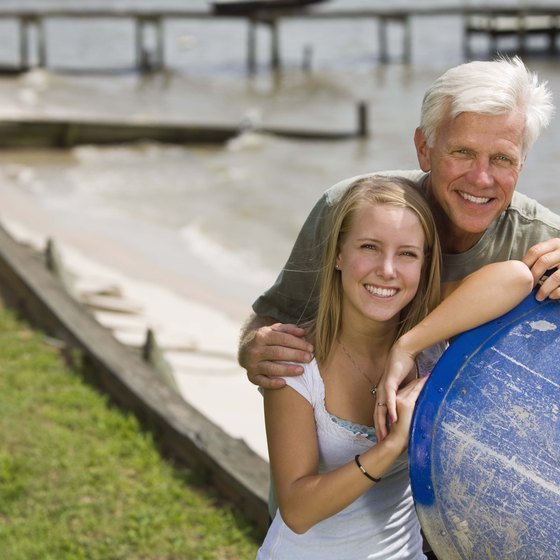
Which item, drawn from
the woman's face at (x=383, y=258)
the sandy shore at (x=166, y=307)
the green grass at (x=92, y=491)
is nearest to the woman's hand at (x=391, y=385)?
the woman's face at (x=383, y=258)

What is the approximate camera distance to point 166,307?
9.70 meters

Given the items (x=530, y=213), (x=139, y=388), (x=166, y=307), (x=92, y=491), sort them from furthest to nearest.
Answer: (x=166, y=307) < (x=139, y=388) < (x=92, y=491) < (x=530, y=213)

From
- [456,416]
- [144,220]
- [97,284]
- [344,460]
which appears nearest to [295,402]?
[344,460]

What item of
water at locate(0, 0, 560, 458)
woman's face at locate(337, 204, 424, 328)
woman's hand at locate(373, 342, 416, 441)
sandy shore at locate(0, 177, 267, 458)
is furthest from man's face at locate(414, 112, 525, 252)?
water at locate(0, 0, 560, 458)

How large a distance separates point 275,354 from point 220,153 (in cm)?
1783

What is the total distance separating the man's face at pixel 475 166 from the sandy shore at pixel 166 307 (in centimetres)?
309

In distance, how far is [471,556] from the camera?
2420 mm

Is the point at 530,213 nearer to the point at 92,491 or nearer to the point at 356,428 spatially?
the point at 356,428

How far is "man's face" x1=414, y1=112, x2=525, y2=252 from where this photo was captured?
271 centimetres

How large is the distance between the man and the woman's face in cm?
22

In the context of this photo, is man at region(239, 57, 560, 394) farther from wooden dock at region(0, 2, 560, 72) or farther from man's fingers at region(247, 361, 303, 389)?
wooden dock at region(0, 2, 560, 72)

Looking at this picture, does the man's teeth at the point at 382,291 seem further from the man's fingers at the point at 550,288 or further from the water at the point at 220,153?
the water at the point at 220,153

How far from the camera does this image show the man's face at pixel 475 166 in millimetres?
2711

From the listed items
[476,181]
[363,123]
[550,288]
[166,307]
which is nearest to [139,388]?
[476,181]
